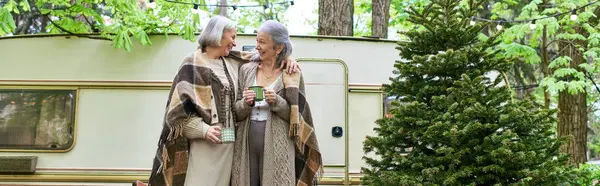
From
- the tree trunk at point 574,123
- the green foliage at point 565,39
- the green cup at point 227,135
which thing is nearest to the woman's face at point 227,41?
the green cup at point 227,135

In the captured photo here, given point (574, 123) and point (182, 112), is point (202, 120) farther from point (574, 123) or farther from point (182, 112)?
point (574, 123)

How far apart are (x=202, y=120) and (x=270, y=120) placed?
38cm

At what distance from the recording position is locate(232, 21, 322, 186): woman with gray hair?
11.0 feet

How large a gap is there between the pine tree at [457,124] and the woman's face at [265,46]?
1254 mm

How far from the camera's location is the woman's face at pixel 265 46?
3.41m

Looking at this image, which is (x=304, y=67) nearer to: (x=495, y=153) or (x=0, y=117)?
(x=495, y=153)

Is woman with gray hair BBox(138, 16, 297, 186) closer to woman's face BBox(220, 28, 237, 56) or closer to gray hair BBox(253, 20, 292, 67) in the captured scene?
woman's face BBox(220, 28, 237, 56)

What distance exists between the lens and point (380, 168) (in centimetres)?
448

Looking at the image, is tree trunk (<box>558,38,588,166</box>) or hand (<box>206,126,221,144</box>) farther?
tree trunk (<box>558,38,588,166</box>)

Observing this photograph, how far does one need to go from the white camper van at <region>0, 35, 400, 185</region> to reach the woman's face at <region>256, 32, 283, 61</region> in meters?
2.33

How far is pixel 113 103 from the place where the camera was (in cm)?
588

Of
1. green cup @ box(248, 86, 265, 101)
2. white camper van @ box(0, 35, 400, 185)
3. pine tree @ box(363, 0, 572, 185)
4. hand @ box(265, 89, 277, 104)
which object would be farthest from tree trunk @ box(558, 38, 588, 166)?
green cup @ box(248, 86, 265, 101)

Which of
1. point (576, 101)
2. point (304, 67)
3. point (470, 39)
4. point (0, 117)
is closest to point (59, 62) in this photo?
point (0, 117)

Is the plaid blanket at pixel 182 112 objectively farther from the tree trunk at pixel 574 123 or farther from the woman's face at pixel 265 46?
the tree trunk at pixel 574 123
